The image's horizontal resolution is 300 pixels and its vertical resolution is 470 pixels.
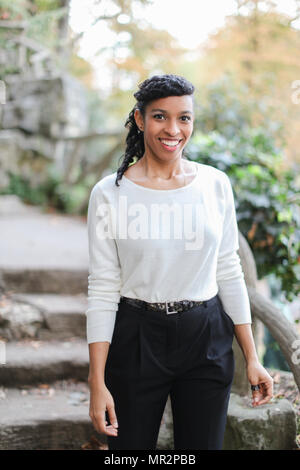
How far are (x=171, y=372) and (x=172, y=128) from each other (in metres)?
0.79

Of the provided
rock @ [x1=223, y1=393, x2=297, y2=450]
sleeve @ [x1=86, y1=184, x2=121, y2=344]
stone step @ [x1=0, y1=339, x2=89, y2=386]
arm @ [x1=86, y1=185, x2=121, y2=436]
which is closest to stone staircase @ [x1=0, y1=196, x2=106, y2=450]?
stone step @ [x1=0, y1=339, x2=89, y2=386]

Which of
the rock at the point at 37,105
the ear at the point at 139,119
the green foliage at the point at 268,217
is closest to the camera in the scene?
the ear at the point at 139,119

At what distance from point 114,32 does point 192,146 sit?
632 cm

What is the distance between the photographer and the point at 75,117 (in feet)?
30.6

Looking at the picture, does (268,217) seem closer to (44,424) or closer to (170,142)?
(170,142)

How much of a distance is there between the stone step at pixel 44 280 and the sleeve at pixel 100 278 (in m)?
2.37

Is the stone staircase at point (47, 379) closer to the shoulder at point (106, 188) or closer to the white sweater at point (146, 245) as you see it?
the white sweater at point (146, 245)

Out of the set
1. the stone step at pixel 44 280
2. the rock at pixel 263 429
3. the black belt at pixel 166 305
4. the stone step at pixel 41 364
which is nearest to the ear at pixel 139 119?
the black belt at pixel 166 305

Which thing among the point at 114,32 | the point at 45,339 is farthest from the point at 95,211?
the point at 114,32

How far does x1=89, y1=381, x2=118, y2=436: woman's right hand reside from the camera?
1479mm

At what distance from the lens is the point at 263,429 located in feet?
7.39

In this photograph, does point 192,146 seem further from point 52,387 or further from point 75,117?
point 75,117

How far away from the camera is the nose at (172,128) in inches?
58.1

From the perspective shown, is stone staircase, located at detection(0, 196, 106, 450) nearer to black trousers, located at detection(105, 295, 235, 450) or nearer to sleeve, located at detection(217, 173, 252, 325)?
black trousers, located at detection(105, 295, 235, 450)
